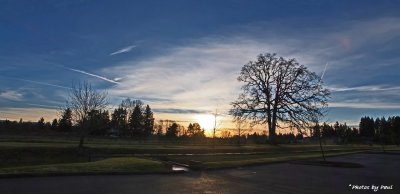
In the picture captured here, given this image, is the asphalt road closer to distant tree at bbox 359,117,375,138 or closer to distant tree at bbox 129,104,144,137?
distant tree at bbox 129,104,144,137

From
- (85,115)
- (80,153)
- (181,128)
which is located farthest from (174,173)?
(181,128)

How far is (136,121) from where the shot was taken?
370ft

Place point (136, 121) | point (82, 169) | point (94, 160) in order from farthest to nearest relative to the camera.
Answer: point (136, 121) < point (94, 160) < point (82, 169)

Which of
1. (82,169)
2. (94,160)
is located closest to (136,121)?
(94,160)

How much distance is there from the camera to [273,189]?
1427 cm

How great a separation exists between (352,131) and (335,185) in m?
148

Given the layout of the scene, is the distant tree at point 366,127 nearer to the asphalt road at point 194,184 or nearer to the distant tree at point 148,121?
the distant tree at point 148,121

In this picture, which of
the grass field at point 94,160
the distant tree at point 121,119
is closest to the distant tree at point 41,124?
the distant tree at point 121,119

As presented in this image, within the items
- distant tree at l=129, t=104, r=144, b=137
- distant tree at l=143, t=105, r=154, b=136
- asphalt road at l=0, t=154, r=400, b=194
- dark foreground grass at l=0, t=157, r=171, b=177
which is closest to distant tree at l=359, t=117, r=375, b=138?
distant tree at l=143, t=105, r=154, b=136

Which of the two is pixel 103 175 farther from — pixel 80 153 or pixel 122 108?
pixel 122 108

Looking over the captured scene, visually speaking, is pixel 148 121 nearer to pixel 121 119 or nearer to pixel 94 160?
pixel 121 119

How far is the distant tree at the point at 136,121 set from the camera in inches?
4306

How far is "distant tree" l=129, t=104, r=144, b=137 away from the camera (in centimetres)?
10938

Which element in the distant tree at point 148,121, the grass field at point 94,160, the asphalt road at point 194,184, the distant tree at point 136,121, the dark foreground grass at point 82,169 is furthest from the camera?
the distant tree at point 148,121
